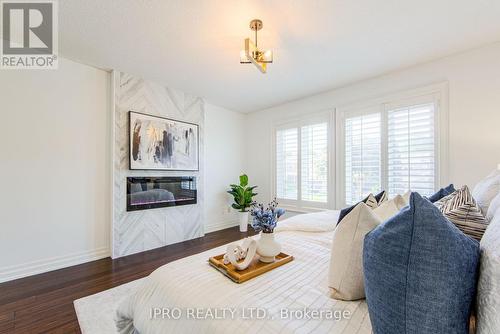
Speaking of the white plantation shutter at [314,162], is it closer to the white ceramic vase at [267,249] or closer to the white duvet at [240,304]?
the white duvet at [240,304]

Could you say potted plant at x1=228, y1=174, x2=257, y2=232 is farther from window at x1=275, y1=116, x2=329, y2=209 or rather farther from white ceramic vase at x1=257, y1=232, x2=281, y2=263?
white ceramic vase at x1=257, y1=232, x2=281, y2=263

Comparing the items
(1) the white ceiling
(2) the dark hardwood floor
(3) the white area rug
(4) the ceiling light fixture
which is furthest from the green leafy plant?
(4) the ceiling light fixture

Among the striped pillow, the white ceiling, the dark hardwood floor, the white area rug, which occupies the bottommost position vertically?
the dark hardwood floor

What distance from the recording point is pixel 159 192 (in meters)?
3.45

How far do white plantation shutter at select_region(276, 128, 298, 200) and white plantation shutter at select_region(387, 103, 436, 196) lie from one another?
5.21ft

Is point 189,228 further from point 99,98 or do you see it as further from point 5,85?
point 5,85

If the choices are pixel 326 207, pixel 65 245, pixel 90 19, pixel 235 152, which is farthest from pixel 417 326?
pixel 235 152

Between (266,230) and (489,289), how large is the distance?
947 millimetres

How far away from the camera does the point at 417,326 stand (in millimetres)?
566

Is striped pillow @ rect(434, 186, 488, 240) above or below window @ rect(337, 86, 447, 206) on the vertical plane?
below

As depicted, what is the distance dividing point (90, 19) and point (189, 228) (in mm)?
3063

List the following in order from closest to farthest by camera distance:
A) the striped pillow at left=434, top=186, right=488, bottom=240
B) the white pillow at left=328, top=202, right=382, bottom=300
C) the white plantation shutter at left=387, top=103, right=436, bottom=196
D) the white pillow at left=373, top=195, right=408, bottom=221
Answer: the striped pillow at left=434, top=186, right=488, bottom=240
the white pillow at left=328, top=202, right=382, bottom=300
the white pillow at left=373, top=195, right=408, bottom=221
the white plantation shutter at left=387, top=103, right=436, bottom=196

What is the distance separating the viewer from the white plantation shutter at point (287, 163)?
420 cm

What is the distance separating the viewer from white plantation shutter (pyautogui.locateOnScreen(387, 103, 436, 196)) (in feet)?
8.93
